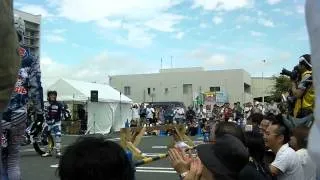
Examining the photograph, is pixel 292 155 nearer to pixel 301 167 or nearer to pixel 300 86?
pixel 301 167

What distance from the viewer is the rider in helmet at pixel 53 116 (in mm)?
13211

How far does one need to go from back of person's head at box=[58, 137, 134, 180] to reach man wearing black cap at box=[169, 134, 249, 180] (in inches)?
43.6

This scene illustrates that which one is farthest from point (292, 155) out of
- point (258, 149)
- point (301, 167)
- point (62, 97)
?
point (62, 97)

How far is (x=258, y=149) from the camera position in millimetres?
4168

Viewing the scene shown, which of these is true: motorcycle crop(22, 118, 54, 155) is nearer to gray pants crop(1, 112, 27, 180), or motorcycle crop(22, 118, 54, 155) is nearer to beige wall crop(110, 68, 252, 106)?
gray pants crop(1, 112, 27, 180)

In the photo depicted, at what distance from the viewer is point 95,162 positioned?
183cm

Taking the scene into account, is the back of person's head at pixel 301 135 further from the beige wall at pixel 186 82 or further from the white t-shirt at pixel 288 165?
the beige wall at pixel 186 82

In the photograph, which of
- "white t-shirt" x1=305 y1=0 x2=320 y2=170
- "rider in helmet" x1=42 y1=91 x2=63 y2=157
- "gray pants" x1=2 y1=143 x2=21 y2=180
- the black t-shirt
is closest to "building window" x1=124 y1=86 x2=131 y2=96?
"rider in helmet" x1=42 y1=91 x2=63 y2=157

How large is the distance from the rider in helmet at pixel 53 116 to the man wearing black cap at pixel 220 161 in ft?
34.0

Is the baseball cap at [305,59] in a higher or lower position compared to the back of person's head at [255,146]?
higher

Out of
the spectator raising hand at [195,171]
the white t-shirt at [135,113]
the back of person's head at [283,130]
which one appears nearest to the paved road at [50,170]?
the back of person's head at [283,130]

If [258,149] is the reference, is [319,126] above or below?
above

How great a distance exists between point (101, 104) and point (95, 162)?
1001 inches

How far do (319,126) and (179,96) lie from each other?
67.4m
